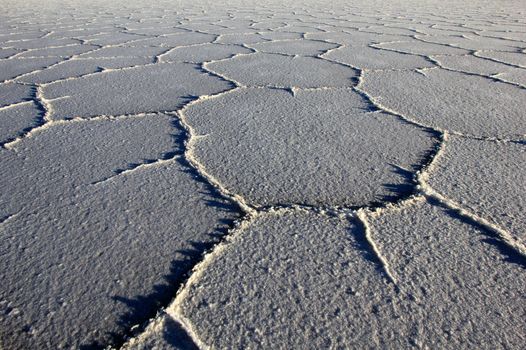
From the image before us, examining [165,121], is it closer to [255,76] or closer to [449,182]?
[255,76]

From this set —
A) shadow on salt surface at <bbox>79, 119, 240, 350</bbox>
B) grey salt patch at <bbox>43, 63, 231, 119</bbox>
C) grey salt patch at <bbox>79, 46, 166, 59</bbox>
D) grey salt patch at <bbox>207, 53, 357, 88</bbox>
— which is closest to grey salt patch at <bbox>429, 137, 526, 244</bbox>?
shadow on salt surface at <bbox>79, 119, 240, 350</bbox>

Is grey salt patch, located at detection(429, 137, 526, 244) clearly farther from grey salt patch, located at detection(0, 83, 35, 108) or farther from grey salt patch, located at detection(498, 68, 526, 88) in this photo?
grey salt patch, located at detection(0, 83, 35, 108)

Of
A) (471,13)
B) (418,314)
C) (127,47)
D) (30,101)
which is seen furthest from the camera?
(471,13)

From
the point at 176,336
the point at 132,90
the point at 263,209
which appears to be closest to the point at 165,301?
the point at 176,336

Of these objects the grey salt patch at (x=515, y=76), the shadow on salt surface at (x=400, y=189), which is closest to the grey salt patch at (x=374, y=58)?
the grey salt patch at (x=515, y=76)

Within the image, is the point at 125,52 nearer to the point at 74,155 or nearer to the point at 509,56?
the point at 74,155

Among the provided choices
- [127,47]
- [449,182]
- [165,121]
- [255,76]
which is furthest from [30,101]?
[449,182]

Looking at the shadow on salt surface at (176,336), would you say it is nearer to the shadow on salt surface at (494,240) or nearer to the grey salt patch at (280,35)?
the shadow on salt surface at (494,240)
